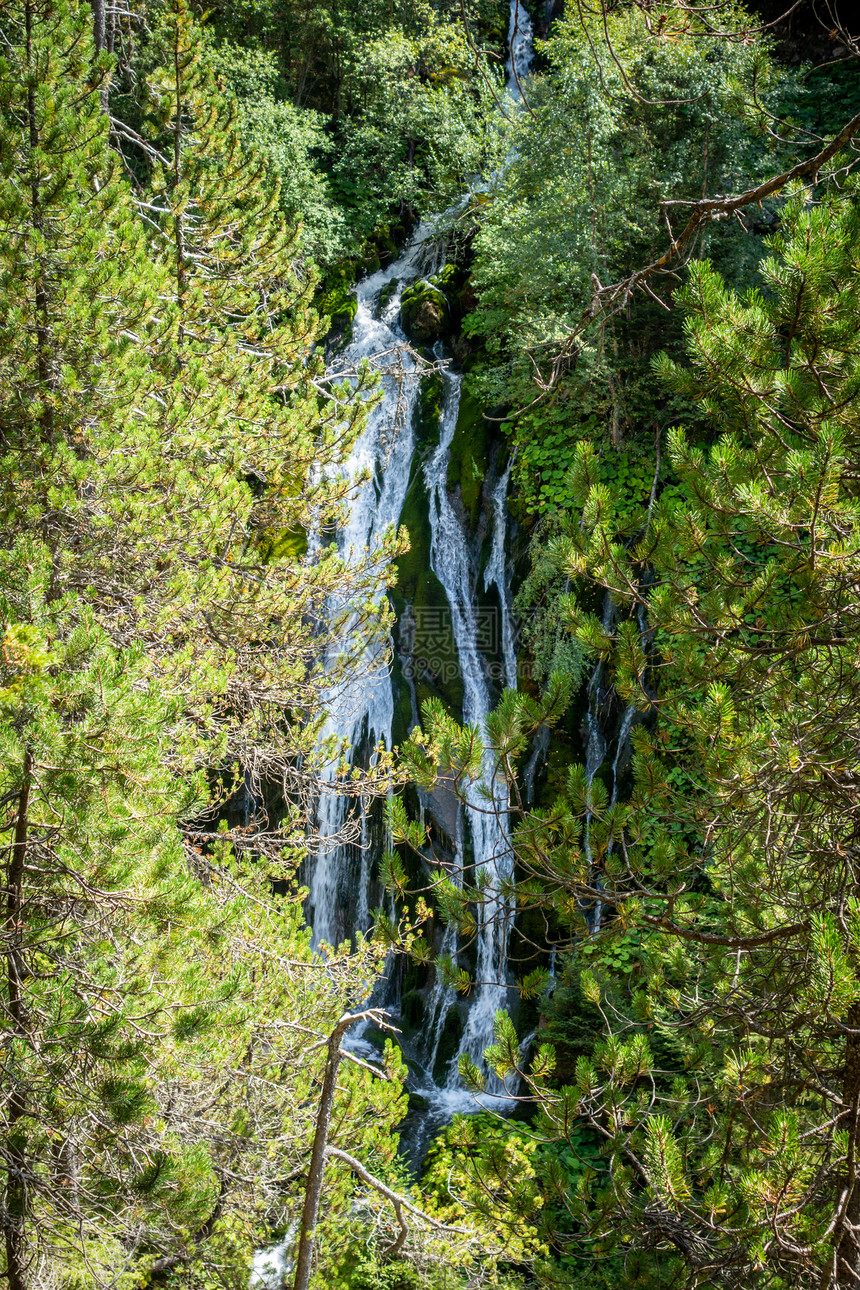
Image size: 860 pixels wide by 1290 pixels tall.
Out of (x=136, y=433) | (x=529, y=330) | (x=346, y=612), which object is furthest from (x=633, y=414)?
(x=136, y=433)

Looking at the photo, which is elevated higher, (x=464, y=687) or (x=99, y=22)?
(x=99, y=22)

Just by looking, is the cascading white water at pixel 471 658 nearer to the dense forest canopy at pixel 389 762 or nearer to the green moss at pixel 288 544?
the dense forest canopy at pixel 389 762

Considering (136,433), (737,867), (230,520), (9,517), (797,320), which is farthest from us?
(230,520)

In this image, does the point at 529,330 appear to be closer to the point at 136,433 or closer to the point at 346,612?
the point at 346,612

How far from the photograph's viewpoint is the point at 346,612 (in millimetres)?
5609

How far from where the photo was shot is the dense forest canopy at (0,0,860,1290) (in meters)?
2.51

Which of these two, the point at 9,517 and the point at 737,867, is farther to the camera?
the point at 9,517

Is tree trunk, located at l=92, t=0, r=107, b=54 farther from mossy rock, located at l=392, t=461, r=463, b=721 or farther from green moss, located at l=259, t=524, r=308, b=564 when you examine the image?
green moss, located at l=259, t=524, r=308, b=564

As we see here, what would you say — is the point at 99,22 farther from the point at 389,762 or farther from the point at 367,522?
the point at 367,522

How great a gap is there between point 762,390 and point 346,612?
3529 mm

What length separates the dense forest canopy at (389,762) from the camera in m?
2.51

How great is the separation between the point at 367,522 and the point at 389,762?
611 cm

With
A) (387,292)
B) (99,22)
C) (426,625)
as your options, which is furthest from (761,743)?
(387,292)

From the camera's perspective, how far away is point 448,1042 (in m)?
8.54
